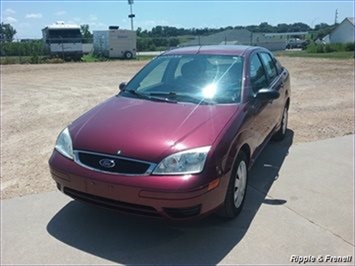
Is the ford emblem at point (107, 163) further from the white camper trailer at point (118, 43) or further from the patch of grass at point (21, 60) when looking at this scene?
the white camper trailer at point (118, 43)

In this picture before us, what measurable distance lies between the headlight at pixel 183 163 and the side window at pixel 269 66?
8.80ft

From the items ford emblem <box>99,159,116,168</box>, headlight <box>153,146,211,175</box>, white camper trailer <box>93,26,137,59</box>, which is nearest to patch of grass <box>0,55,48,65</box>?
white camper trailer <box>93,26,137,59</box>

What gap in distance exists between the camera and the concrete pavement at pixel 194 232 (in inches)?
120

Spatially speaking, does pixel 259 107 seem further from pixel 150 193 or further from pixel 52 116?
pixel 52 116

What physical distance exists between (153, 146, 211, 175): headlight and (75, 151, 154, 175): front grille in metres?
0.10

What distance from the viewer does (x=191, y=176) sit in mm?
2951

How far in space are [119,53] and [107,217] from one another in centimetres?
3298

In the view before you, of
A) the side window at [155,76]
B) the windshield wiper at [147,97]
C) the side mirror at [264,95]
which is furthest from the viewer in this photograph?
the side window at [155,76]

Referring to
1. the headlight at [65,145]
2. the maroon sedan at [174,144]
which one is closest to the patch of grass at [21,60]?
the maroon sedan at [174,144]

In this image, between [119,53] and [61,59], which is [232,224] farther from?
[119,53]

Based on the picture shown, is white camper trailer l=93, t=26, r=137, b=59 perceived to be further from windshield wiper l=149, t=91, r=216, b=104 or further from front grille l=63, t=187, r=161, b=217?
front grille l=63, t=187, r=161, b=217

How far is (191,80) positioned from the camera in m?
4.29

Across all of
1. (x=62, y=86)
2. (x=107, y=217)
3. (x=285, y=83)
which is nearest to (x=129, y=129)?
(x=107, y=217)

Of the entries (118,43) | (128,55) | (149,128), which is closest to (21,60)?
(118,43)
